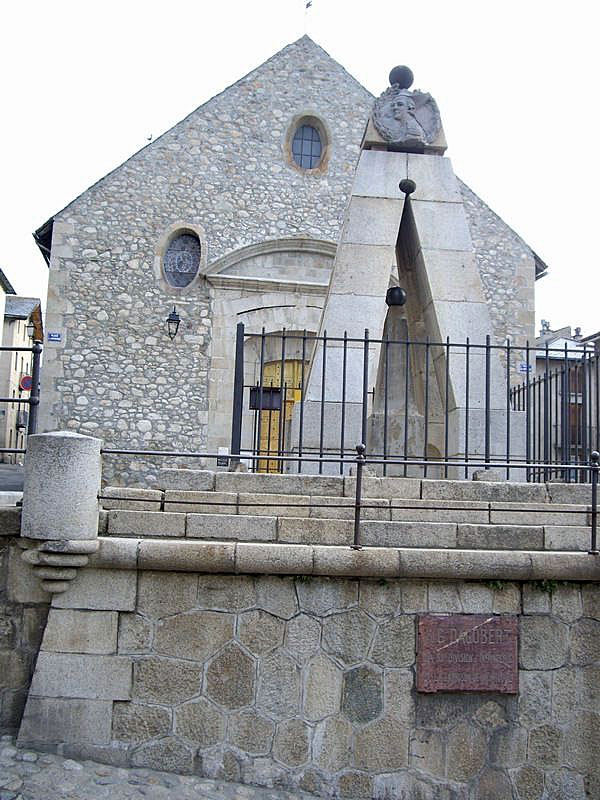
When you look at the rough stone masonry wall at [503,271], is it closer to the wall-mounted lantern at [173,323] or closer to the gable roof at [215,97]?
the gable roof at [215,97]

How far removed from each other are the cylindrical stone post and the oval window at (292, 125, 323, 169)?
1259 centimetres

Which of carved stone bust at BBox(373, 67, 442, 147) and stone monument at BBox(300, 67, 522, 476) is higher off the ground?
carved stone bust at BBox(373, 67, 442, 147)

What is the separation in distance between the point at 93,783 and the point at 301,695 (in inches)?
49.5

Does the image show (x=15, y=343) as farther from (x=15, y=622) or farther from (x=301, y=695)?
(x=301, y=695)

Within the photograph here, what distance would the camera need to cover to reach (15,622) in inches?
194

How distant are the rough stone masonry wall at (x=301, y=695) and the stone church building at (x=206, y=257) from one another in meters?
9.90

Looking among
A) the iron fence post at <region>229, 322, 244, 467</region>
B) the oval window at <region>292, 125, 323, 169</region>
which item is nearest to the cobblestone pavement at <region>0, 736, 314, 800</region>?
the iron fence post at <region>229, 322, 244, 467</region>

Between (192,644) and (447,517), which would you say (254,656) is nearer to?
(192,644)

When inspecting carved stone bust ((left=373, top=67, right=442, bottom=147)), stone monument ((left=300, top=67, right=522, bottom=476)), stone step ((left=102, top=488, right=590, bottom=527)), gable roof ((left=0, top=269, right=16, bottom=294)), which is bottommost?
stone step ((left=102, top=488, right=590, bottom=527))

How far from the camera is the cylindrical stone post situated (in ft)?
15.4

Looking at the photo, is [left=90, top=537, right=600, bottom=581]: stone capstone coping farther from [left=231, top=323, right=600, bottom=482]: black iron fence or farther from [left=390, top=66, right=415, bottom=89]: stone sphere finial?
[left=390, top=66, right=415, bottom=89]: stone sphere finial

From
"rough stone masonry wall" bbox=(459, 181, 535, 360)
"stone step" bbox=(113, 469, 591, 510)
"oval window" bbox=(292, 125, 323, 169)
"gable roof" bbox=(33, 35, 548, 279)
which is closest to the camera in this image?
"stone step" bbox=(113, 469, 591, 510)

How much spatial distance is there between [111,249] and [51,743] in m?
11.7

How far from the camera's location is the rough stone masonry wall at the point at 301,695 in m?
4.72
